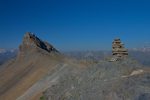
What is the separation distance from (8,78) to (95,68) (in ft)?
163

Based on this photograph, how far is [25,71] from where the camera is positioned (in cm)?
10025

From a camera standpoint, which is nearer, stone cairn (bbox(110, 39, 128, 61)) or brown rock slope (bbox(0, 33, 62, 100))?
stone cairn (bbox(110, 39, 128, 61))

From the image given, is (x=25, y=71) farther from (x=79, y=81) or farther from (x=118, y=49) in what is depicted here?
(x=79, y=81)

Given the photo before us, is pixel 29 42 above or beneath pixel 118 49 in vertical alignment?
above

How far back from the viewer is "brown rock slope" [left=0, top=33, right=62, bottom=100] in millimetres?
84625

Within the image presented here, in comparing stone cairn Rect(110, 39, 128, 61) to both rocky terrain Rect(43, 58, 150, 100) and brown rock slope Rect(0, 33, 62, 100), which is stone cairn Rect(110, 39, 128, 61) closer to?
rocky terrain Rect(43, 58, 150, 100)

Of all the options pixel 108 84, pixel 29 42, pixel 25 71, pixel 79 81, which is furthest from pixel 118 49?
Answer: pixel 29 42

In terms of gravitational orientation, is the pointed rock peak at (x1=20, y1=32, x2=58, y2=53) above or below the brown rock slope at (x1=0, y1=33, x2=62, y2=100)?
above

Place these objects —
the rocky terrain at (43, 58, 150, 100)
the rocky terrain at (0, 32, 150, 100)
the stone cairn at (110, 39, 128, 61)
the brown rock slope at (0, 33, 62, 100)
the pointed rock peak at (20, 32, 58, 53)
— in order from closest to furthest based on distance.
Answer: the rocky terrain at (43, 58, 150, 100)
the rocky terrain at (0, 32, 150, 100)
the stone cairn at (110, 39, 128, 61)
the brown rock slope at (0, 33, 62, 100)
the pointed rock peak at (20, 32, 58, 53)

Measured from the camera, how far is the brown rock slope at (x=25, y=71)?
84.6m

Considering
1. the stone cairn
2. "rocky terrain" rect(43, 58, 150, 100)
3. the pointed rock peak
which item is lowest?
"rocky terrain" rect(43, 58, 150, 100)

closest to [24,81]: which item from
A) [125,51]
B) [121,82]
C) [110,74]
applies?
[125,51]

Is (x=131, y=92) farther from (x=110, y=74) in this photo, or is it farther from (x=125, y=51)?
(x=125, y=51)

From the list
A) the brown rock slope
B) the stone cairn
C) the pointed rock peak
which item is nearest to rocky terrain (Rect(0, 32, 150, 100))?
the brown rock slope
